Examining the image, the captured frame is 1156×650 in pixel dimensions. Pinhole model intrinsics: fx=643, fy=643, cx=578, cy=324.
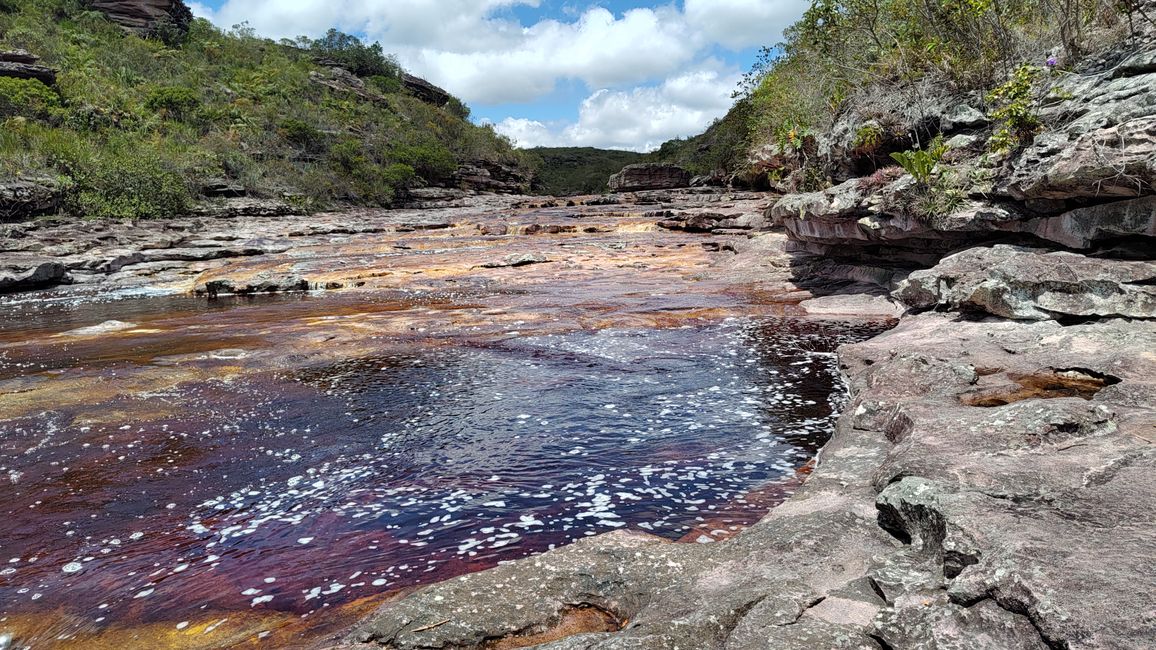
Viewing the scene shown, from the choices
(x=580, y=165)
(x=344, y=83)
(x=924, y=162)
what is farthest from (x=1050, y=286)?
(x=580, y=165)

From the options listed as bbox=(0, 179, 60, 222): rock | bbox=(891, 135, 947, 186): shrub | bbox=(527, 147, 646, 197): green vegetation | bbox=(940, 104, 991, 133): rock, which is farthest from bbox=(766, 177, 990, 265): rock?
bbox=(527, 147, 646, 197): green vegetation

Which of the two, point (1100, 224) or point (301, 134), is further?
point (301, 134)

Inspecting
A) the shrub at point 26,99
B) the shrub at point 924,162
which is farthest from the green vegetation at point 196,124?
the shrub at point 924,162

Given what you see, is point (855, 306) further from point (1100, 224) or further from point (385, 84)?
point (385, 84)

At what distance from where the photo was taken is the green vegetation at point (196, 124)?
29.1 meters

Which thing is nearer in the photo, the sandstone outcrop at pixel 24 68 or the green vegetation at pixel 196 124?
the green vegetation at pixel 196 124

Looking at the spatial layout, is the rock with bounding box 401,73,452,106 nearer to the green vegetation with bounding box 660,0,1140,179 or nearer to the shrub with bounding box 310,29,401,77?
the shrub with bounding box 310,29,401,77

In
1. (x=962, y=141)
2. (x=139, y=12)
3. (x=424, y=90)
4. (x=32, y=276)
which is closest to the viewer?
(x=962, y=141)

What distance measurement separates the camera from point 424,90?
3093 inches

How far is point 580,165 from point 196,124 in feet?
262

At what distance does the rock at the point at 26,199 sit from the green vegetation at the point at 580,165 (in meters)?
71.6

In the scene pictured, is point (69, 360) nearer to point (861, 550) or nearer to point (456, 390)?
point (456, 390)

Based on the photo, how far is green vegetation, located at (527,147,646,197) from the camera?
100250 mm

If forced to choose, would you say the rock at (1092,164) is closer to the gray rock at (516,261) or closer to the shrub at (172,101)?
the gray rock at (516,261)
